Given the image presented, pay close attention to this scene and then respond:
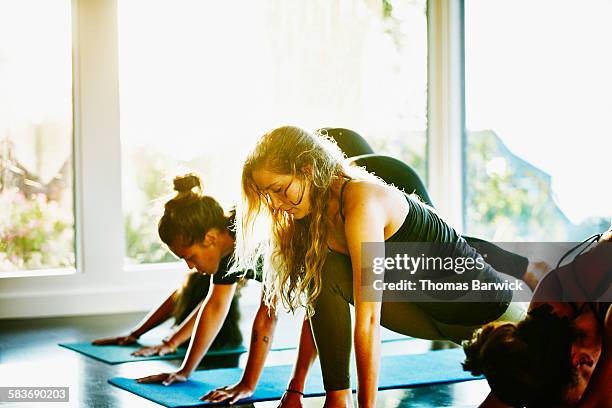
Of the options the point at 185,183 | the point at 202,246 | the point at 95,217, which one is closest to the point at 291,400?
the point at 202,246

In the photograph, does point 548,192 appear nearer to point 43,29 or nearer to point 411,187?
point 411,187

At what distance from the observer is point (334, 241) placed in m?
2.37

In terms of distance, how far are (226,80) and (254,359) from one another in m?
2.43

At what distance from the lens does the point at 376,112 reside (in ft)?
16.9

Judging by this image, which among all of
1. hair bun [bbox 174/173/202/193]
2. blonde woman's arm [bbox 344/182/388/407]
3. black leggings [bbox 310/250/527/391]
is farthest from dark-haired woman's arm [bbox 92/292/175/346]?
blonde woman's arm [bbox 344/182/388/407]

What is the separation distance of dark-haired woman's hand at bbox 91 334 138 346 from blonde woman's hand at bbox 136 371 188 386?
0.74 meters

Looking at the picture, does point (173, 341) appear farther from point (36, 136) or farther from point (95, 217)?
point (36, 136)

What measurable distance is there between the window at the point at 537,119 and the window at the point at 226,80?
0.55 meters

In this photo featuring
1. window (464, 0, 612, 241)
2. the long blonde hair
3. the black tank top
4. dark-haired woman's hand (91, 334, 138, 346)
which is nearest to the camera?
the long blonde hair

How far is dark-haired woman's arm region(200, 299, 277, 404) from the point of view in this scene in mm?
2693

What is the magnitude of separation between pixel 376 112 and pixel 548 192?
1163 mm

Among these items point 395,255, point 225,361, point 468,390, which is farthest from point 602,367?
point 225,361

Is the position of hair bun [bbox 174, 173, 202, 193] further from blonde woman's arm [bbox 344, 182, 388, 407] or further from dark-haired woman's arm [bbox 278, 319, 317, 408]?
blonde woman's arm [bbox 344, 182, 388, 407]

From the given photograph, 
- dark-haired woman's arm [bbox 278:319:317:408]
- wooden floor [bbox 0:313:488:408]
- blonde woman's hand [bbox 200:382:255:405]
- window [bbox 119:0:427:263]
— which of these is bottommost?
wooden floor [bbox 0:313:488:408]
